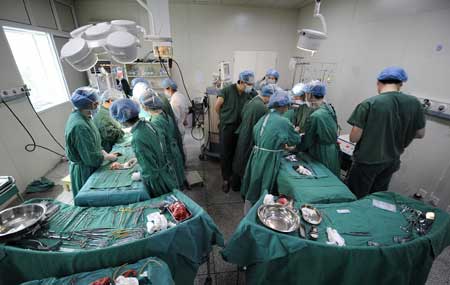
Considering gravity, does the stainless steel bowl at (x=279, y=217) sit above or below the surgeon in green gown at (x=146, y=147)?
below

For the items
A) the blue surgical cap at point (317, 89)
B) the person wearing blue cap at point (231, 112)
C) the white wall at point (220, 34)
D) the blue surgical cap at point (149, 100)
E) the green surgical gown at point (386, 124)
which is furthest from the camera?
the white wall at point (220, 34)

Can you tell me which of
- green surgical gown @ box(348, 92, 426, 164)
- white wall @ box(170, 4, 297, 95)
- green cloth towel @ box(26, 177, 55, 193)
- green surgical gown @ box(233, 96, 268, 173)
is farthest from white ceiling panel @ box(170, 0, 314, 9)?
green cloth towel @ box(26, 177, 55, 193)

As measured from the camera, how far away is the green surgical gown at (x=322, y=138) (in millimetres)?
1931

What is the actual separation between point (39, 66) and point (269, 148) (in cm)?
453

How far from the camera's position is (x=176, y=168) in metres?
2.39

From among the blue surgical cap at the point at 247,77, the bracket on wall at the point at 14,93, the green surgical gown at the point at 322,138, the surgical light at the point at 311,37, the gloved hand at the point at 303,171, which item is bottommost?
the gloved hand at the point at 303,171

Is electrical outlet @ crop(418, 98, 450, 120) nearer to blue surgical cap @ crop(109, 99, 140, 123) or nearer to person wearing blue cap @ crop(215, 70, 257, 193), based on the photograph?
person wearing blue cap @ crop(215, 70, 257, 193)

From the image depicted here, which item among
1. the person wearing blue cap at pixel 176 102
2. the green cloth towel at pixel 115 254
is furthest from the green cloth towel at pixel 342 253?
the person wearing blue cap at pixel 176 102

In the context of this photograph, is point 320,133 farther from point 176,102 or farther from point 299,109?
point 176,102

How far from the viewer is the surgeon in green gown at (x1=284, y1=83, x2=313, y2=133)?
248 cm

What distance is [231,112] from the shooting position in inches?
108

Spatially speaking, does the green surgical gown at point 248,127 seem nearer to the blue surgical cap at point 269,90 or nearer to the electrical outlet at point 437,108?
the blue surgical cap at point 269,90

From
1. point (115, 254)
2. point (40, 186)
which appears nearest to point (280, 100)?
point (115, 254)

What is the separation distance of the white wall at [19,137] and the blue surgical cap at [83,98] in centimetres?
176
